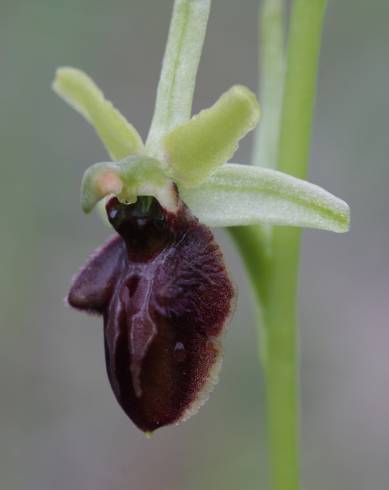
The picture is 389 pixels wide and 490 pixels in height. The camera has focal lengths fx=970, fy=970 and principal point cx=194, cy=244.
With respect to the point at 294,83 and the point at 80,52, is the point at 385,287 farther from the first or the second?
the point at 294,83

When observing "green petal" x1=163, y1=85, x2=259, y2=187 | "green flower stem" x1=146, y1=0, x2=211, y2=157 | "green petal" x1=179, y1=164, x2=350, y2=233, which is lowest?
"green petal" x1=179, y1=164, x2=350, y2=233

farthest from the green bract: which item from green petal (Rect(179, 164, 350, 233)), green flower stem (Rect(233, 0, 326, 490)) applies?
green flower stem (Rect(233, 0, 326, 490))

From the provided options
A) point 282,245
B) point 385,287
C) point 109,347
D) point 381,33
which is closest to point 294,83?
point 282,245

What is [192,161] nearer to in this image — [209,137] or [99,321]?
[209,137]

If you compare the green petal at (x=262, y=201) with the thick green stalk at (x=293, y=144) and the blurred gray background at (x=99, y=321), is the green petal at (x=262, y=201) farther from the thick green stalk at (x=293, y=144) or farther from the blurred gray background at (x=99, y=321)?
the blurred gray background at (x=99, y=321)

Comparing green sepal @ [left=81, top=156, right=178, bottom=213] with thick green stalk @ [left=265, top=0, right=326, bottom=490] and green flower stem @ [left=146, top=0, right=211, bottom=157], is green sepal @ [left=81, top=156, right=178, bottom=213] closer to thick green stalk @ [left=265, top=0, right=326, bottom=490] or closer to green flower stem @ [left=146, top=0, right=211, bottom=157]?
green flower stem @ [left=146, top=0, right=211, bottom=157]

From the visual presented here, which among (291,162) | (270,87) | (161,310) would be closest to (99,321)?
(270,87)

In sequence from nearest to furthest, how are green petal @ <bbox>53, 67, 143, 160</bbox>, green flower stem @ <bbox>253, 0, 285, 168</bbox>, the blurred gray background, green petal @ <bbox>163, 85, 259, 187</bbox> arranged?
1. green petal @ <bbox>163, 85, 259, 187</bbox>
2. green petal @ <bbox>53, 67, 143, 160</bbox>
3. green flower stem @ <bbox>253, 0, 285, 168</bbox>
4. the blurred gray background
